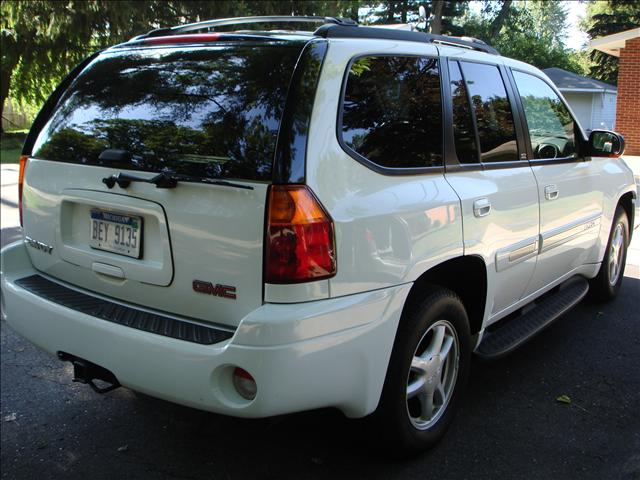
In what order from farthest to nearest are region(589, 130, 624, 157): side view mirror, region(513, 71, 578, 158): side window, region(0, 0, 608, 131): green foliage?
region(0, 0, 608, 131): green foliage → region(589, 130, 624, 157): side view mirror → region(513, 71, 578, 158): side window

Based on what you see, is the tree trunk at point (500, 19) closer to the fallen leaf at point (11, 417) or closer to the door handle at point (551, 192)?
the door handle at point (551, 192)

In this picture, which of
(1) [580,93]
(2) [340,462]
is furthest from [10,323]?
(1) [580,93]

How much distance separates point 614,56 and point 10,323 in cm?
1370

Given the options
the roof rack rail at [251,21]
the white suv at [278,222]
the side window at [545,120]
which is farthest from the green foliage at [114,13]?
the white suv at [278,222]

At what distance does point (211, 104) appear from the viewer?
2.51m

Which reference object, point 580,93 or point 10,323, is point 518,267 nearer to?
point 10,323

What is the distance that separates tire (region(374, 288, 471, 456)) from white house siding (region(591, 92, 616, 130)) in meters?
16.4

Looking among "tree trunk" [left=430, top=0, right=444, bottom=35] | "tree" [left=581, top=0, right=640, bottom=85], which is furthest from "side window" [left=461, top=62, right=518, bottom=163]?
"tree trunk" [left=430, top=0, right=444, bottom=35]

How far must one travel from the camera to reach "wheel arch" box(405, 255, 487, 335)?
2.97m

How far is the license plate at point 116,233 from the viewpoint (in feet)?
8.60

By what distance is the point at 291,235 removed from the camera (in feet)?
7.36

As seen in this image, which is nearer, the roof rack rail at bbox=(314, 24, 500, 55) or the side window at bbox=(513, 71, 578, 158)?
the roof rack rail at bbox=(314, 24, 500, 55)

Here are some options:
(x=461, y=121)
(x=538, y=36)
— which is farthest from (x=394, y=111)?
(x=538, y=36)

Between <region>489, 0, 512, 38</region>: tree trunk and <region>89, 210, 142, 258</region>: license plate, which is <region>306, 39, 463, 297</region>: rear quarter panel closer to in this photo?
<region>89, 210, 142, 258</region>: license plate
